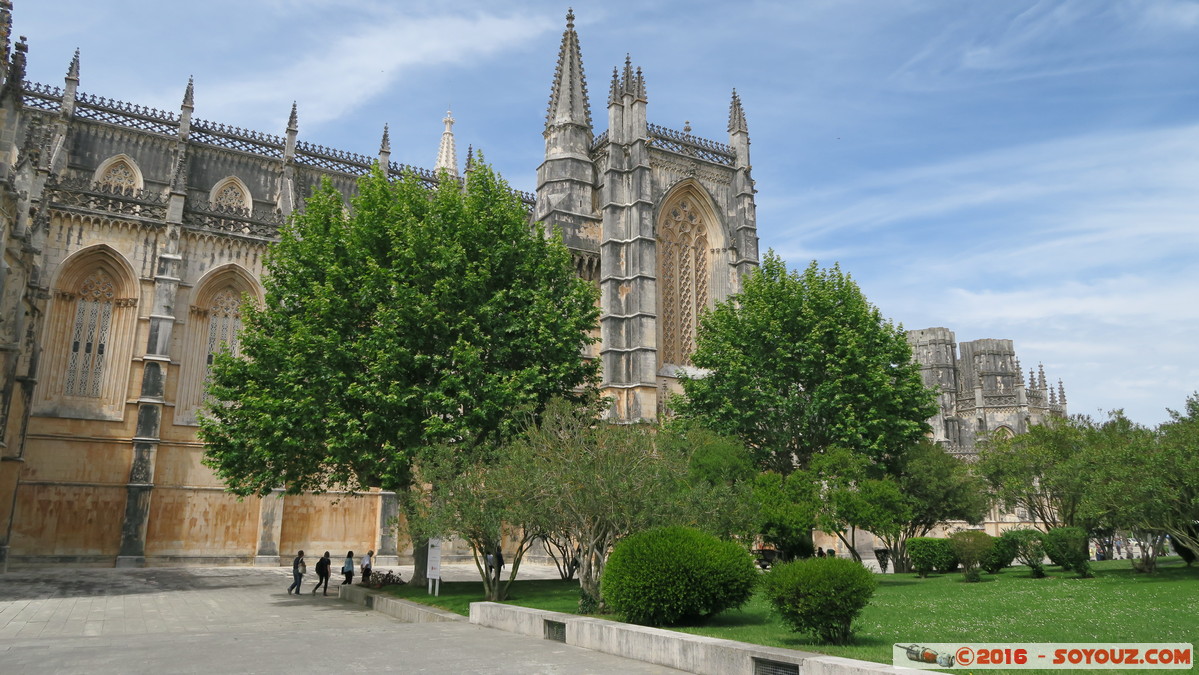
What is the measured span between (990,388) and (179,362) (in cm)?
6759

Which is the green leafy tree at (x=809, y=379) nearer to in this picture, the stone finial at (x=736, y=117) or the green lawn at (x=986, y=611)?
the green lawn at (x=986, y=611)

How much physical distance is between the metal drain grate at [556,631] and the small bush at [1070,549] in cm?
1785

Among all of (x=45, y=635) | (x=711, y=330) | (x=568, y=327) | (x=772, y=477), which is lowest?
(x=45, y=635)

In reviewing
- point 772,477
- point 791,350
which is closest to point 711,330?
point 791,350

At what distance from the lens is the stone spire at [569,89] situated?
127ft

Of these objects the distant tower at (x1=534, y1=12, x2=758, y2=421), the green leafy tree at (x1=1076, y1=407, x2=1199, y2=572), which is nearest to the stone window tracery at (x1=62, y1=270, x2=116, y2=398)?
the distant tower at (x1=534, y1=12, x2=758, y2=421)

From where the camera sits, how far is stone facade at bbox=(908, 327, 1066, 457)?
67.3 meters

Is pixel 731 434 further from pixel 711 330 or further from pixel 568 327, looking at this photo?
pixel 568 327

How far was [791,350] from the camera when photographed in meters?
27.1

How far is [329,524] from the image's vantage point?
1218 inches

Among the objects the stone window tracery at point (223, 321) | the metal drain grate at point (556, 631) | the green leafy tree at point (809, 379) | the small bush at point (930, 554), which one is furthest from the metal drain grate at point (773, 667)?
the stone window tracery at point (223, 321)

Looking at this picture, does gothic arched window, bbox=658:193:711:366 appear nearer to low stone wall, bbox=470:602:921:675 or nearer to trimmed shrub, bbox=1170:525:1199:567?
trimmed shrub, bbox=1170:525:1199:567

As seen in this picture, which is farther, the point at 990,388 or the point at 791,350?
the point at 990,388

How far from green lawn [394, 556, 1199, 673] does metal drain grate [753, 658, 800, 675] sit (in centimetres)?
117
